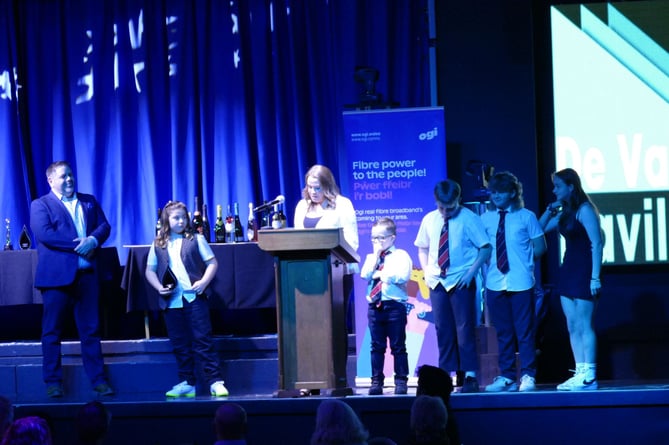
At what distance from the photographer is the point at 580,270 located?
21.6ft

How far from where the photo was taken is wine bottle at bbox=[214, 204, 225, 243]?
28.3 feet

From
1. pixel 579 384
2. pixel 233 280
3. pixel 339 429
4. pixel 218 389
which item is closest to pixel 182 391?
pixel 218 389

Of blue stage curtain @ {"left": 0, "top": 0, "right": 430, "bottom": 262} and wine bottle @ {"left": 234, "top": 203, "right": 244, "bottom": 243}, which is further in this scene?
blue stage curtain @ {"left": 0, "top": 0, "right": 430, "bottom": 262}

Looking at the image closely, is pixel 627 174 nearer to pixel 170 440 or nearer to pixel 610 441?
pixel 610 441

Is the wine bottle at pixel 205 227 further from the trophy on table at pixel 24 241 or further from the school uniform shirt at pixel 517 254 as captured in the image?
the school uniform shirt at pixel 517 254

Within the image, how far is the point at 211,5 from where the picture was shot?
934 centimetres

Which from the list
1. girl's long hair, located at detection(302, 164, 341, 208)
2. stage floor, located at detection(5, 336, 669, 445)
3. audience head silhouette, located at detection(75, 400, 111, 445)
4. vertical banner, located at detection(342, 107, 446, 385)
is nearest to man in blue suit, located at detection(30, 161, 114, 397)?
stage floor, located at detection(5, 336, 669, 445)

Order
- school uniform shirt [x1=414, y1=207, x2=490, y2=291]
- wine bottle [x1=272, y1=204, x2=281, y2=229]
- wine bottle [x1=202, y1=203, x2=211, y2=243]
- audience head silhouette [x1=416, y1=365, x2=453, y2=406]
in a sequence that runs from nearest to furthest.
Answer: audience head silhouette [x1=416, y1=365, x2=453, y2=406] < school uniform shirt [x1=414, y1=207, x2=490, y2=291] < wine bottle [x1=272, y1=204, x2=281, y2=229] < wine bottle [x1=202, y1=203, x2=211, y2=243]

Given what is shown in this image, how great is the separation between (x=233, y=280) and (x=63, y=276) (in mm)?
1425

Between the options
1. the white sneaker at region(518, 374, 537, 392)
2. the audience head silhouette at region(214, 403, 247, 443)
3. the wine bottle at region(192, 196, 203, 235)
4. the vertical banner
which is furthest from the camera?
the wine bottle at region(192, 196, 203, 235)

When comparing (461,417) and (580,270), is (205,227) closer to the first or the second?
(461,417)

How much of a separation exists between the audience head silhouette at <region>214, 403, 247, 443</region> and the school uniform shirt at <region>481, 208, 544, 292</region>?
8.86 ft

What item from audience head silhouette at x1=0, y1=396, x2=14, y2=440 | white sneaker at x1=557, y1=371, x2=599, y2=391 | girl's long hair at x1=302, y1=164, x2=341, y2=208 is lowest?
white sneaker at x1=557, y1=371, x2=599, y2=391

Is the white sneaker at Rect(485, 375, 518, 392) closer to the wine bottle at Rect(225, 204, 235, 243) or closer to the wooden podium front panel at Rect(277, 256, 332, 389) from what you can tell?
the wooden podium front panel at Rect(277, 256, 332, 389)
